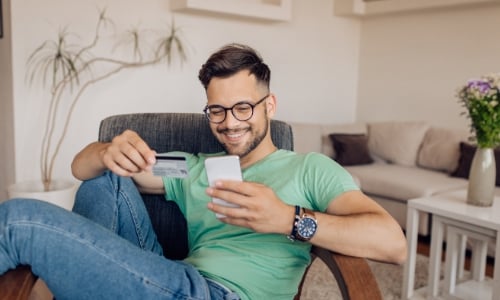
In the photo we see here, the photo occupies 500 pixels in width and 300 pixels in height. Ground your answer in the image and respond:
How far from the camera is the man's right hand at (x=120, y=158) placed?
120cm

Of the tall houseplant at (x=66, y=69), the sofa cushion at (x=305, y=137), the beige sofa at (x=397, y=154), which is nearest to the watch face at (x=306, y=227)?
the tall houseplant at (x=66, y=69)

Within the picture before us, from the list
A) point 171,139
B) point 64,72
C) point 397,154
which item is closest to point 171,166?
point 171,139

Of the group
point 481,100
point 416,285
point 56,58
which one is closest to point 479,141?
point 481,100

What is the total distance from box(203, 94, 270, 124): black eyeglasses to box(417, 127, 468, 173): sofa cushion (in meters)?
2.81

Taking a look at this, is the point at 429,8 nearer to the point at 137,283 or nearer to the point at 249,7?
the point at 249,7

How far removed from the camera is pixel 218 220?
1361mm

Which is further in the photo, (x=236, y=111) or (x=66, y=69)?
(x=66, y=69)

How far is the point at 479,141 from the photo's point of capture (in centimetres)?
241

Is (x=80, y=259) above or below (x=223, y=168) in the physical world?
below

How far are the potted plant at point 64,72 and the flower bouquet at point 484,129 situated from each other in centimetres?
205

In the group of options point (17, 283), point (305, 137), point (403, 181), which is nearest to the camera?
A: point (17, 283)

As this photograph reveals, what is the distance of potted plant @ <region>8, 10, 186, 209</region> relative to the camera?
3.05m

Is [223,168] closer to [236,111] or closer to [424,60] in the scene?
[236,111]

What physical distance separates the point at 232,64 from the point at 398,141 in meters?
3.03
